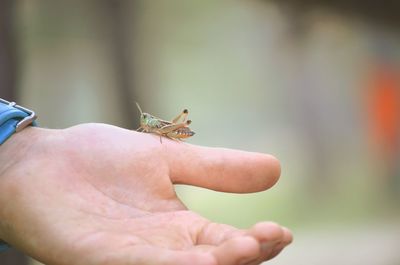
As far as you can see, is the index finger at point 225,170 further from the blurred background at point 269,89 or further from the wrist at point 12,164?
the blurred background at point 269,89

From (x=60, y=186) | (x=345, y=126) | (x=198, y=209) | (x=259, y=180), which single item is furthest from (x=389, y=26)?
(x=60, y=186)

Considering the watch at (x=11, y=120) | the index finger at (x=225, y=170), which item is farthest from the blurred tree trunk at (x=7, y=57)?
the index finger at (x=225, y=170)

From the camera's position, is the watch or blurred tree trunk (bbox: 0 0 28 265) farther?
blurred tree trunk (bbox: 0 0 28 265)

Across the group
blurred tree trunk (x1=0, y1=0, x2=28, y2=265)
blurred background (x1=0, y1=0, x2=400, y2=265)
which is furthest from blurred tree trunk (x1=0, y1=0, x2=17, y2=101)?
blurred background (x1=0, y1=0, x2=400, y2=265)

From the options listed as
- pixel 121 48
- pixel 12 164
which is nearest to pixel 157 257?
pixel 12 164

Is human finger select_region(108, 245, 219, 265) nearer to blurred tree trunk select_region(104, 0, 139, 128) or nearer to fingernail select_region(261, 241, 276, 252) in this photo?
fingernail select_region(261, 241, 276, 252)
